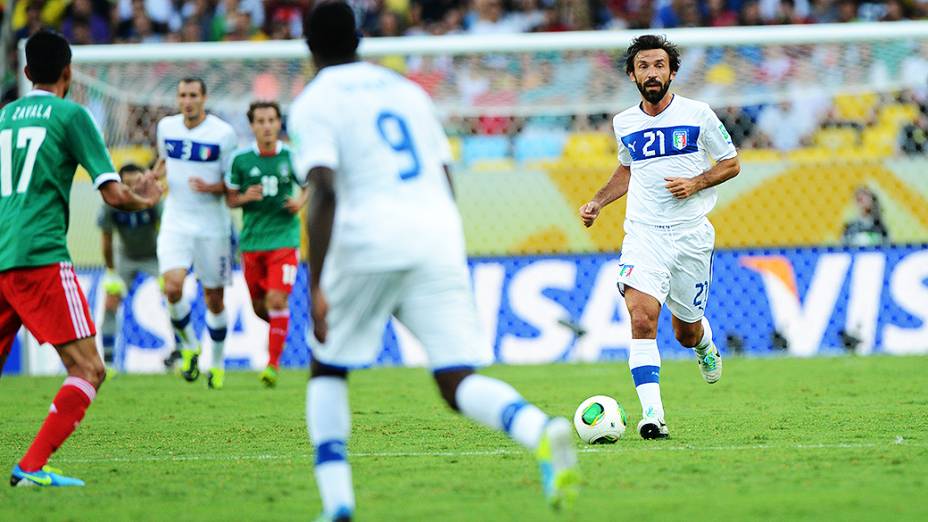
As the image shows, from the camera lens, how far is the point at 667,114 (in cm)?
920

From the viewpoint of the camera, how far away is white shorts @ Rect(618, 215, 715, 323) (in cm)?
901

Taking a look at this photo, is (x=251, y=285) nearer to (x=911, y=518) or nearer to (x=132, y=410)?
(x=132, y=410)

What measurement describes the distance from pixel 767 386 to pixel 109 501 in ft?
24.3

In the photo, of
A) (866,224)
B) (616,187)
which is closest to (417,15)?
(866,224)

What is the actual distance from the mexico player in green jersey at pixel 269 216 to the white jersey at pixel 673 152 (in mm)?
5197

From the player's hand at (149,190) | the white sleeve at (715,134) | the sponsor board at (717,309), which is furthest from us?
the sponsor board at (717,309)

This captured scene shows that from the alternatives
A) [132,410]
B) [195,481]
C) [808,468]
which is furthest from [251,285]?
[808,468]

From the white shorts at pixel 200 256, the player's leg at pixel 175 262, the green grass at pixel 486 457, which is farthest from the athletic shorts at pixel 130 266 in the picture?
the green grass at pixel 486 457

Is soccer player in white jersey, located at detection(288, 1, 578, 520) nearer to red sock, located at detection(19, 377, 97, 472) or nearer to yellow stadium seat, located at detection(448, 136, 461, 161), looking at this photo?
red sock, located at detection(19, 377, 97, 472)

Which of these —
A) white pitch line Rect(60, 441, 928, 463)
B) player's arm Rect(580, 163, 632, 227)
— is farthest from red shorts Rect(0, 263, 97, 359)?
player's arm Rect(580, 163, 632, 227)

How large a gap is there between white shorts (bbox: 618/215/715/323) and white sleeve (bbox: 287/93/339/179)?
3.83 metres

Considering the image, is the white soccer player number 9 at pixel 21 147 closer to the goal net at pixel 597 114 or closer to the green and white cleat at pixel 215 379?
the green and white cleat at pixel 215 379

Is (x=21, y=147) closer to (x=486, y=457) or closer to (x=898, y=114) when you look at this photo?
(x=486, y=457)

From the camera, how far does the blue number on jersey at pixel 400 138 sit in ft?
18.4
